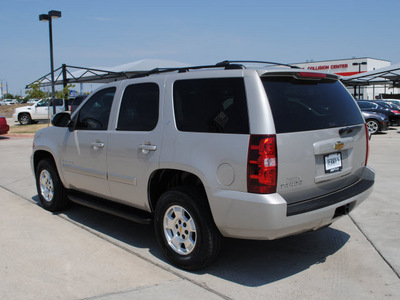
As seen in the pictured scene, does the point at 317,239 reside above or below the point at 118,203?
below

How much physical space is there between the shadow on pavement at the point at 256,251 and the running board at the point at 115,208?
0.40m

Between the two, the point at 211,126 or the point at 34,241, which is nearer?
the point at 211,126

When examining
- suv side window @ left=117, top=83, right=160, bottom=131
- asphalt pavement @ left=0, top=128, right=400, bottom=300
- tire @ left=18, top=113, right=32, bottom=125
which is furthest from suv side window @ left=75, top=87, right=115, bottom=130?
tire @ left=18, top=113, right=32, bottom=125

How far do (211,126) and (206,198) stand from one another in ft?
2.21

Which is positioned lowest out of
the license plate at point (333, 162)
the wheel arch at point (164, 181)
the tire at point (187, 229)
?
the tire at point (187, 229)

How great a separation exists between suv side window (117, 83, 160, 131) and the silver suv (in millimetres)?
12

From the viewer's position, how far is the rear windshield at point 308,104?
135 inches

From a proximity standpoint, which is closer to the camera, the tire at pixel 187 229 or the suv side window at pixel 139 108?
the tire at pixel 187 229

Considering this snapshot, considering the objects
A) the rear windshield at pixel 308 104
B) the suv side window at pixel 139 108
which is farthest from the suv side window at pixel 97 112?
the rear windshield at pixel 308 104

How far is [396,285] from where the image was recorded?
3.53 meters

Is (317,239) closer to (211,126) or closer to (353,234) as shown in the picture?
(353,234)

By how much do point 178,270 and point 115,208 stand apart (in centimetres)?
119

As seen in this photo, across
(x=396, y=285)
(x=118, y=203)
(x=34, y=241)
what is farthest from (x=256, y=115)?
(x=34, y=241)

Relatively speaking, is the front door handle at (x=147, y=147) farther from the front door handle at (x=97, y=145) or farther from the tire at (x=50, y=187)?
the tire at (x=50, y=187)
